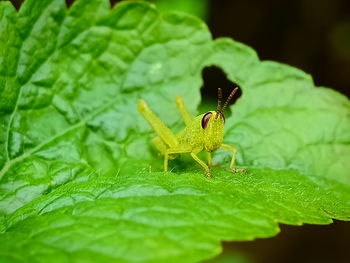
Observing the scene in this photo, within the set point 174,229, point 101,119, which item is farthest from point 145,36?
point 174,229

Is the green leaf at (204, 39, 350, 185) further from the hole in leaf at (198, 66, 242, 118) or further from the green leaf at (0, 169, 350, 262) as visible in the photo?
the green leaf at (0, 169, 350, 262)

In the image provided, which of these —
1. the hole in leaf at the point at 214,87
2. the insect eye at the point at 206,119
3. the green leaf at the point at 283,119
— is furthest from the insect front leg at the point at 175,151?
the hole in leaf at the point at 214,87

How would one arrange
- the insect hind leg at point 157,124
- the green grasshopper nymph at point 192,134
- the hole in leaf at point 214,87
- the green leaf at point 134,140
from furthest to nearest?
the hole in leaf at point 214,87 → the insect hind leg at point 157,124 → the green grasshopper nymph at point 192,134 → the green leaf at point 134,140

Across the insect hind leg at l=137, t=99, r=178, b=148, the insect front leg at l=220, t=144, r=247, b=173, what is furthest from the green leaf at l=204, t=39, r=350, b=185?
the insect hind leg at l=137, t=99, r=178, b=148

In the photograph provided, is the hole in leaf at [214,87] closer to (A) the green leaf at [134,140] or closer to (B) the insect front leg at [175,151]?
(A) the green leaf at [134,140]

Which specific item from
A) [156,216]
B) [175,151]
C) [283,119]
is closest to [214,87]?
[283,119]
